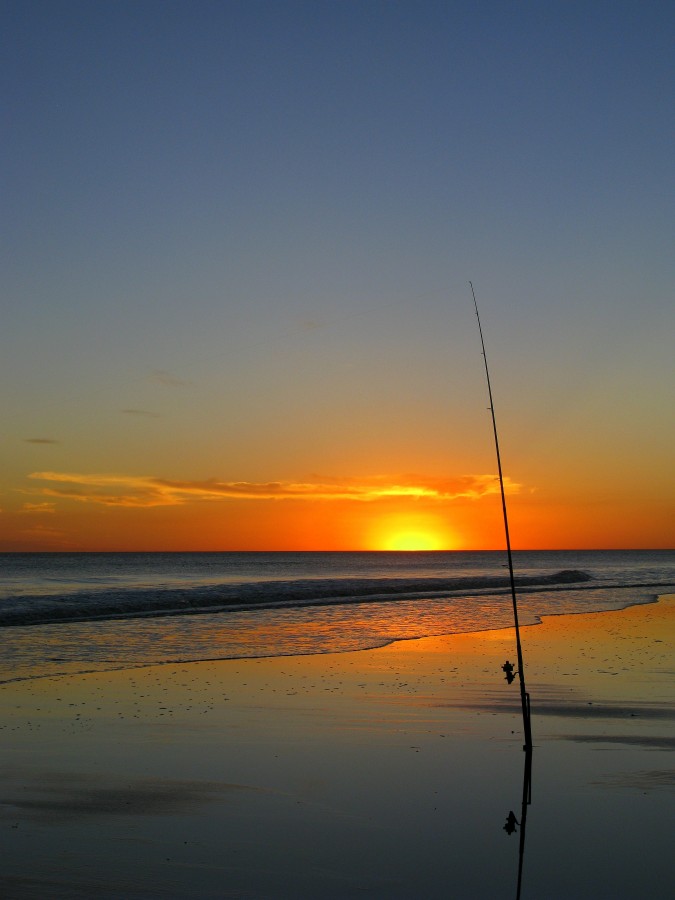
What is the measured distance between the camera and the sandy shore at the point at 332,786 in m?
4.93

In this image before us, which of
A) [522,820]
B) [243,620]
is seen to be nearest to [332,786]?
[522,820]

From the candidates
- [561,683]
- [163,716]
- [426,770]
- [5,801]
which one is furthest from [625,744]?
[5,801]

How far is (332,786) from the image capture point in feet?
21.8

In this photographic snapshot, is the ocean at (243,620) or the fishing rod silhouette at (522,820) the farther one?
the ocean at (243,620)

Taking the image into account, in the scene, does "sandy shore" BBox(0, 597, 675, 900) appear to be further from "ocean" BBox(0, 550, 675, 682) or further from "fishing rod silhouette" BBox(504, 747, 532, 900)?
"ocean" BBox(0, 550, 675, 682)

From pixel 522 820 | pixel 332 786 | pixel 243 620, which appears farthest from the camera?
pixel 243 620

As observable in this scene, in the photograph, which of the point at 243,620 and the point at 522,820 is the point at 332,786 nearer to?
the point at 522,820

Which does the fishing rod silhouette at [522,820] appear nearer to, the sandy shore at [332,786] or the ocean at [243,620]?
the sandy shore at [332,786]

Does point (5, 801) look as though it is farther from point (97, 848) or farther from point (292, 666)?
point (292, 666)

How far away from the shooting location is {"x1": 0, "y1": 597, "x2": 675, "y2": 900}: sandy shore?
16.2 ft

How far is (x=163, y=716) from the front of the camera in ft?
30.2

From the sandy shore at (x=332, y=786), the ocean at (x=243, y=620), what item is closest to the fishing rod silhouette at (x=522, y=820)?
the sandy shore at (x=332, y=786)

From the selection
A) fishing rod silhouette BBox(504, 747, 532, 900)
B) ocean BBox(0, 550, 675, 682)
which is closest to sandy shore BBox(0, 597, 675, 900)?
fishing rod silhouette BBox(504, 747, 532, 900)

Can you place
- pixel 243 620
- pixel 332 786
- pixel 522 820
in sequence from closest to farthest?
pixel 522 820
pixel 332 786
pixel 243 620
